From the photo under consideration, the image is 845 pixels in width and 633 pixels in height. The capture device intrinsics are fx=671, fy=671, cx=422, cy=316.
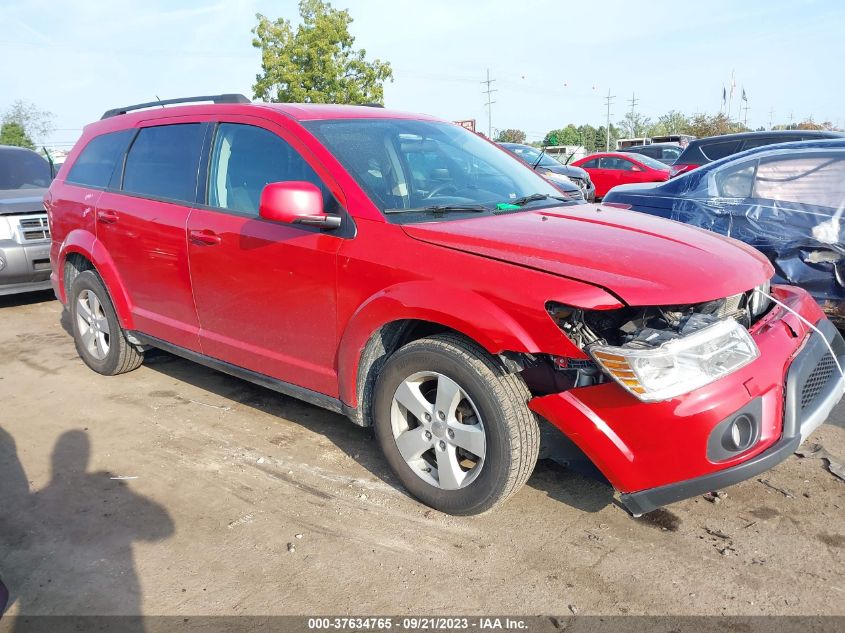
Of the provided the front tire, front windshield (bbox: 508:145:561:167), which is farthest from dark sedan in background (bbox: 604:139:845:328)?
front windshield (bbox: 508:145:561:167)

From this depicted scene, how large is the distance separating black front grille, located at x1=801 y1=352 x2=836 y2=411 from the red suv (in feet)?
0.05

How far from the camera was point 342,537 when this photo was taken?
113 inches

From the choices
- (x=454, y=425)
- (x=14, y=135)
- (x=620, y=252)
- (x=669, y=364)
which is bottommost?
(x=454, y=425)

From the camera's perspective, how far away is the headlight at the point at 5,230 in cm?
686

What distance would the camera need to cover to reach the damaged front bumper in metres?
2.36

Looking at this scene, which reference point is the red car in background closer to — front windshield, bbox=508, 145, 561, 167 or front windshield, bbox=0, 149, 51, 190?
front windshield, bbox=508, 145, 561, 167

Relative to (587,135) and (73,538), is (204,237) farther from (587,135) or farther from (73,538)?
(587,135)

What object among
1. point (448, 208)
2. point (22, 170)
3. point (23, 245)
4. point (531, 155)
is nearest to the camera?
point (448, 208)

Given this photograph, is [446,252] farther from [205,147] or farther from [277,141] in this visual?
[205,147]

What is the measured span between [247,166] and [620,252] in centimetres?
206

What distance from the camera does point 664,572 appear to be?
2568 mm

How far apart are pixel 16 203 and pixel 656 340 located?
6969 mm

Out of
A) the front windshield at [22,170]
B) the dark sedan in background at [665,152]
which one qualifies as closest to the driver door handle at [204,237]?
the front windshield at [22,170]

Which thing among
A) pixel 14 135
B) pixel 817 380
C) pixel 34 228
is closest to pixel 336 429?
pixel 817 380
